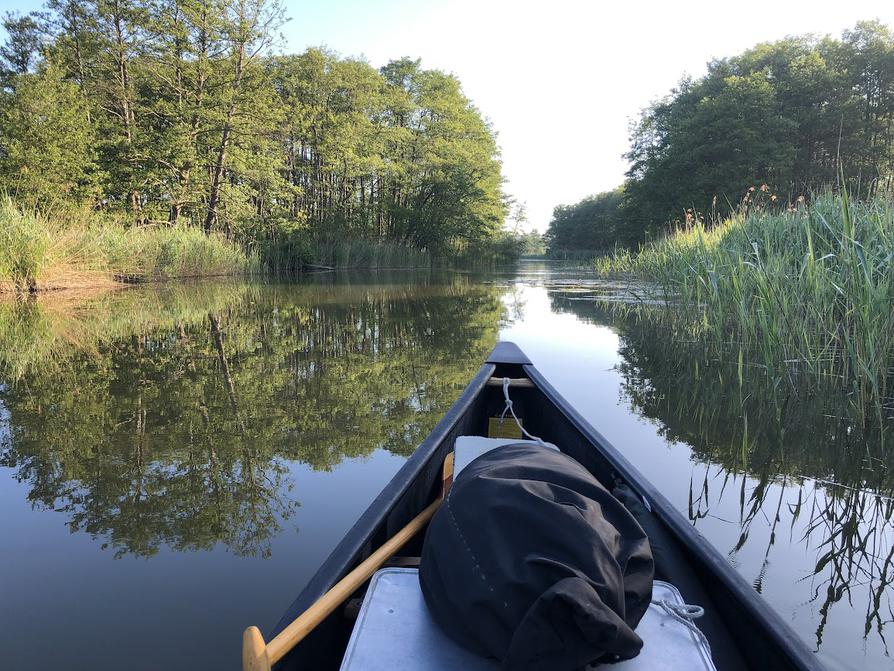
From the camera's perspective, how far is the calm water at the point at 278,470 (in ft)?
4.63

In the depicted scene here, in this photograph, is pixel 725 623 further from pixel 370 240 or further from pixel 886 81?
pixel 886 81

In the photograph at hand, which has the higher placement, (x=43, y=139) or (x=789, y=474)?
(x=43, y=139)

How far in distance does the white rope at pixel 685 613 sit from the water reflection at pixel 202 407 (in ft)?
4.21

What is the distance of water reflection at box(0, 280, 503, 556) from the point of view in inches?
77.4

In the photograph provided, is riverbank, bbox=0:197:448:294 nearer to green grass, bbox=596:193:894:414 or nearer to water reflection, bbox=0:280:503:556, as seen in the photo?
water reflection, bbox=0:280:503:556

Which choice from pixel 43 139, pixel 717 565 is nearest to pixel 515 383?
pixel 717 565

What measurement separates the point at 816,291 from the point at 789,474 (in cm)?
156

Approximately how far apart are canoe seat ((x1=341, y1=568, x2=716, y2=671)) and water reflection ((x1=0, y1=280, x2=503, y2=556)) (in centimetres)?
92

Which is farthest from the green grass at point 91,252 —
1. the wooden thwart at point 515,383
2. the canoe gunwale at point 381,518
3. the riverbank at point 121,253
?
the canoe gunwale at point 381,518

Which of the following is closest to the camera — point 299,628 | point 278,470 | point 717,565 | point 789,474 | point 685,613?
point 299,628

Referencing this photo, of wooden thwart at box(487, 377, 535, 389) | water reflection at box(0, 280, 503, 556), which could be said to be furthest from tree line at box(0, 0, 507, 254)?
wooden thwart at box(487, 377, 535, 389)

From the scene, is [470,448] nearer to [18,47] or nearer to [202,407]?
[202,407]

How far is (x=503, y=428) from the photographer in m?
2.79

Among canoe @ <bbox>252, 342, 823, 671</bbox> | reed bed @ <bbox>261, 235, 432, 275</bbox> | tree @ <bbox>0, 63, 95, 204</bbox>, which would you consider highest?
tree @ <bbox>0, 63, 95, 204</bbox>
